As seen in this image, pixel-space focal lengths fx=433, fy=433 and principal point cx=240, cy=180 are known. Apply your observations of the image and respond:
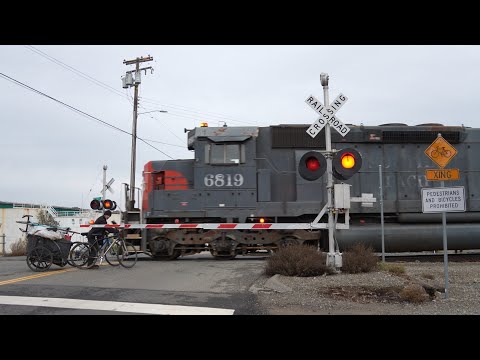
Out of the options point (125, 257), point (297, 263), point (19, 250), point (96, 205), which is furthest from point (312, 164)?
point (19, 250)

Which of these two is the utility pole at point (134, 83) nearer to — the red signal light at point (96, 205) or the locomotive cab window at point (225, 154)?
the red signal light at point (96, 205)

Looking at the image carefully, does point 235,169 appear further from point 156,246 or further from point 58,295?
point 58,295

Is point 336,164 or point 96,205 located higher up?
point 336,164

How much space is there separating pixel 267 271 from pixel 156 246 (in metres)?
5.19

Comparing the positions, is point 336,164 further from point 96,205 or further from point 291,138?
point 96,205

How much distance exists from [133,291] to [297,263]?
3.33 meters

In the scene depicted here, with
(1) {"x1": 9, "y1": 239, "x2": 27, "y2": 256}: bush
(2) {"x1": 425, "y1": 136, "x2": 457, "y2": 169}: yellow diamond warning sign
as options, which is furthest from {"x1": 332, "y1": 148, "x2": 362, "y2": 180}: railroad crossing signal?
(1) {"x1": 9, "y1": 239, "x2": 27, "y2": 256}: bush

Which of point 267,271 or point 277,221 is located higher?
point 277,221

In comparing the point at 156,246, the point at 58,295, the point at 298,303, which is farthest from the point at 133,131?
the point at 298,303

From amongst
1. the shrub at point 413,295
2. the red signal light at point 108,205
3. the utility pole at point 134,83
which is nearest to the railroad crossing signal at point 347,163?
the shrub at point 413,295

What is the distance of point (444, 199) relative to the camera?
25.2 ft

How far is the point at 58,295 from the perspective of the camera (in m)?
7.44

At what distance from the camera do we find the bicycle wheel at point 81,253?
1156cm

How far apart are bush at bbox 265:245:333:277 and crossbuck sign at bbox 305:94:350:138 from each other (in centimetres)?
260
